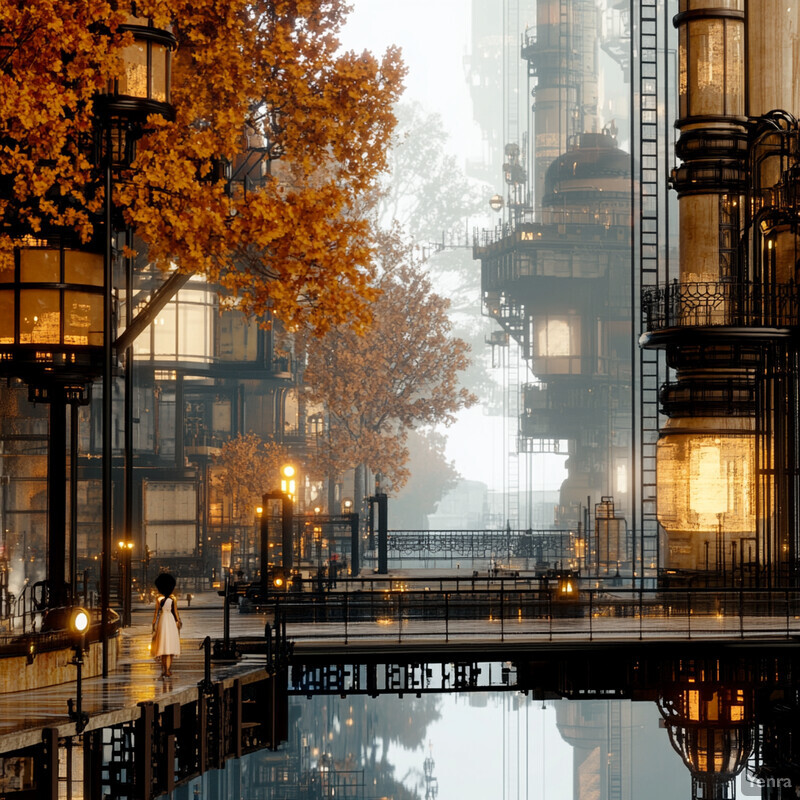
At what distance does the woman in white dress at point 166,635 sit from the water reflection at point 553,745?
761 centimetres

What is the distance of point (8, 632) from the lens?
996 inches

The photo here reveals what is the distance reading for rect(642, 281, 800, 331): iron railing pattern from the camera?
118 ft

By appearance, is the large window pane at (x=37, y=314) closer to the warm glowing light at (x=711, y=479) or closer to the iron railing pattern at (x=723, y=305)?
the iron railing pattern at (x=723, y=305)

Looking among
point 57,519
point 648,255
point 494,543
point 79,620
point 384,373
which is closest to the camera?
point 79,620

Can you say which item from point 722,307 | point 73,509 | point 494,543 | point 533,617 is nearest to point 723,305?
point 722,307

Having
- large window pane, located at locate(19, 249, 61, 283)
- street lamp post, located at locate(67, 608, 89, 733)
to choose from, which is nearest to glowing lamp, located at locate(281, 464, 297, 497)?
large window pane, located at locate(19, 249, 61, 283)

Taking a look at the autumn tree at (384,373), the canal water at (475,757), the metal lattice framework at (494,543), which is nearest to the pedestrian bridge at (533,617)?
the canal water at (475,757)

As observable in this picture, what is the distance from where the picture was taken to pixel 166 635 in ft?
76.7

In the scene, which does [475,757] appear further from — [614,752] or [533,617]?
[533,617]

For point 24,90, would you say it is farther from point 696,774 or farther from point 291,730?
point 291,730

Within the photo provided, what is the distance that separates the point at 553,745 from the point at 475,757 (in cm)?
1094

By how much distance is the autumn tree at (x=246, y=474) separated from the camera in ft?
196

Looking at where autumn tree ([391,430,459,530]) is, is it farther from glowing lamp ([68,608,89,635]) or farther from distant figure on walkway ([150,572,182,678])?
glowing lamp ([68,608,89,635])

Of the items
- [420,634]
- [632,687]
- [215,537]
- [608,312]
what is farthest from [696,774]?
[608,312]
